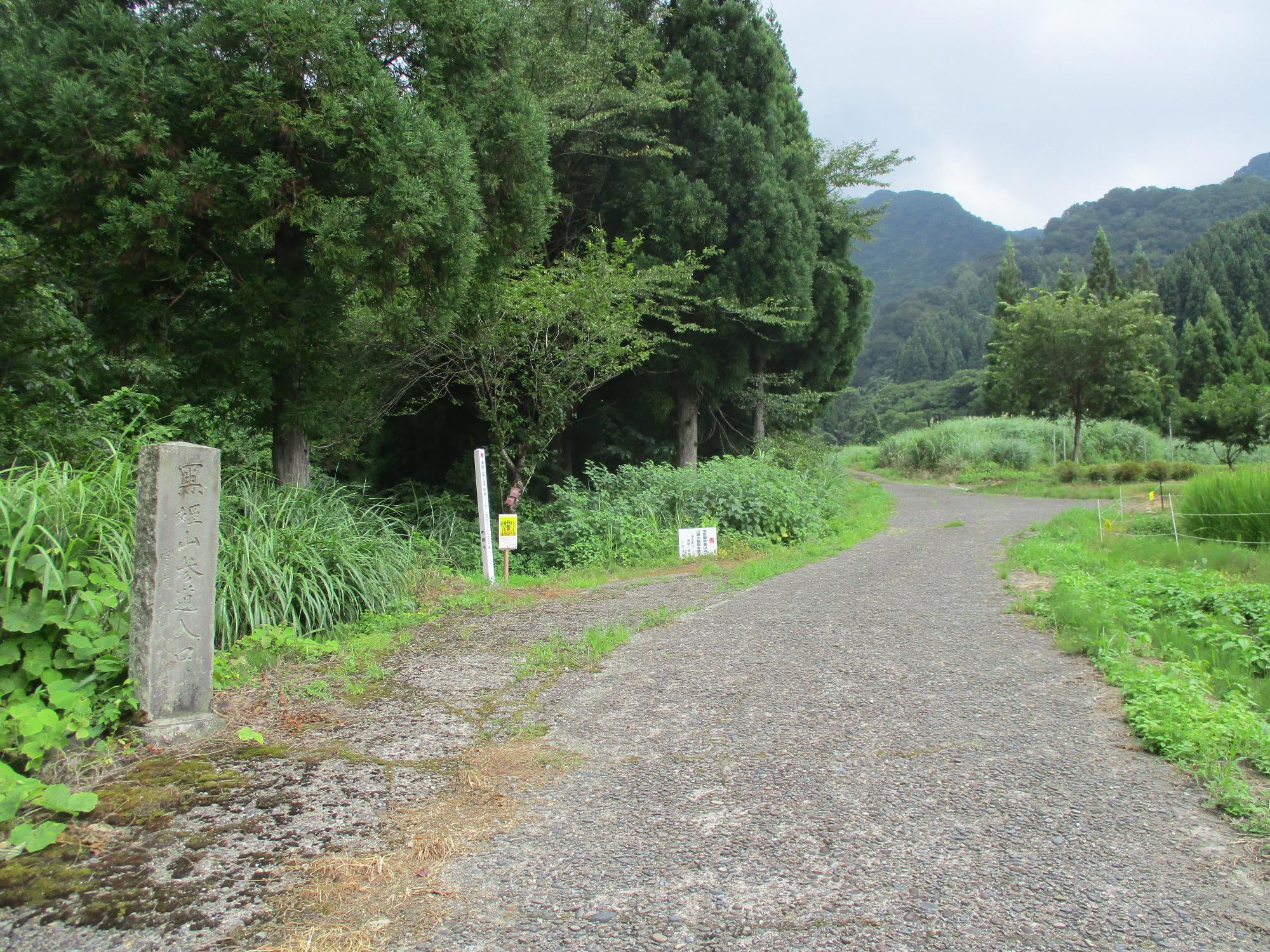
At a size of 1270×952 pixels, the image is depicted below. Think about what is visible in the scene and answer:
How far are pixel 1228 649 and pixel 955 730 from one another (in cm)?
253

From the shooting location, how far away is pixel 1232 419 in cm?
2181

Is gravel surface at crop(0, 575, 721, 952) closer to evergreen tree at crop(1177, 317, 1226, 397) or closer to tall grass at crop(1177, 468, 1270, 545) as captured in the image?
tall grass at crop(1177, 468, 1270, 545)

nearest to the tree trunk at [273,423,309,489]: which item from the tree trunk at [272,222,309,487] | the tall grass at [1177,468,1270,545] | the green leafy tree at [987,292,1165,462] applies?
the tree trunk at [272,222,309,487]

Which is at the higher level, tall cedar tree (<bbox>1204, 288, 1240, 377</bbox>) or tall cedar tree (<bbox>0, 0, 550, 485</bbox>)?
tall cedar tree (<bbox>1204, 288, 1240, 377</bbox>)

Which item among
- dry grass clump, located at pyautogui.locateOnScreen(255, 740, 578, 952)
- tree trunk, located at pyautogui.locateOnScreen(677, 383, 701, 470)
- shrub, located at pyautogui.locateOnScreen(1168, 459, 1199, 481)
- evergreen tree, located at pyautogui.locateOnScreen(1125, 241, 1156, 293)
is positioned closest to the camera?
dry grass clump, located at pyautogui.locateOnScreen(255, 740, 578, 952)

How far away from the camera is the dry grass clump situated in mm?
2295

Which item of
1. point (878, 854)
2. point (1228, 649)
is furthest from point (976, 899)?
point (1228, 649)

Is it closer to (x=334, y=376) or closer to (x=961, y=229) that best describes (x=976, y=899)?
(x=334, y=376)

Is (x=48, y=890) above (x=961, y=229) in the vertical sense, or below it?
below

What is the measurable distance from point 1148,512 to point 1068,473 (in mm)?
9326

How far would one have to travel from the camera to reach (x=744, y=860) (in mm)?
2695

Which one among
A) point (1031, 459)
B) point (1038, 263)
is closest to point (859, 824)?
point (1031, 459)

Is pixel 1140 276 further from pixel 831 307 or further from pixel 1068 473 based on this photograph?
pixel 831 307

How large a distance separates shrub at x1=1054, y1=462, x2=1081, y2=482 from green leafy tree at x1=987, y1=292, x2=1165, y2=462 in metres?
2.38
